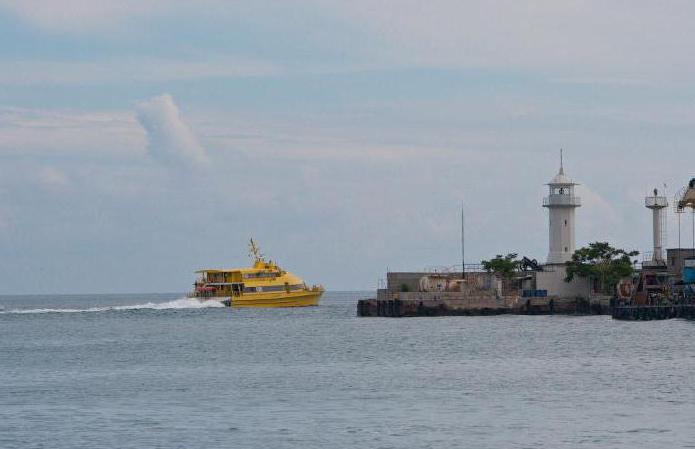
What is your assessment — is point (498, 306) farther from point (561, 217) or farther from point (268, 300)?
point (268, 300)

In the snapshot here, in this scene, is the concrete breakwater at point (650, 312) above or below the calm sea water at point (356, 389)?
above

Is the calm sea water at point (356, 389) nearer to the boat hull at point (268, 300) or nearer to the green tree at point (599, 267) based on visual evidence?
the green tree at point (599, 267)

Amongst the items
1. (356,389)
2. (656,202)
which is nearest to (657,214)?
(656,202)

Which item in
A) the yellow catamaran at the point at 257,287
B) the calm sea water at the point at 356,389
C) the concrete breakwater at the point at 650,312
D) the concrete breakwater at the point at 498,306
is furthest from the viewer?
the yellow catamaran at the point at 257,287

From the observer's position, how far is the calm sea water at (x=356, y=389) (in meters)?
40.2

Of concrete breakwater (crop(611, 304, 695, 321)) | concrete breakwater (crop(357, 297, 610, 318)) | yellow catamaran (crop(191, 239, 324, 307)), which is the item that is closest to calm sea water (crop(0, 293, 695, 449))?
concrete breakwater (crop(611, 304, 695, 321))

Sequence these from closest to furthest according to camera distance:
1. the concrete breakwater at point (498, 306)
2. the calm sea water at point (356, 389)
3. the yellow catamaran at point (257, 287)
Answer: the calm sea water at point (356, 389)
the concrete breakwater at point (498, 306)
the yellow catamaran at point (257, 287)

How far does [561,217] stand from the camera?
124 meters

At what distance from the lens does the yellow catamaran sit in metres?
142

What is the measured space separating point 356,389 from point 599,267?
6867cm

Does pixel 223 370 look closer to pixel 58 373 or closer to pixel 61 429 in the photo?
pixel 58 373

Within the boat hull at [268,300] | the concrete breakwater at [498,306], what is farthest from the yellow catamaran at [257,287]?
the concrete breakwater at [498,306]

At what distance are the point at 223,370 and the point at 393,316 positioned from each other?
58340 mm

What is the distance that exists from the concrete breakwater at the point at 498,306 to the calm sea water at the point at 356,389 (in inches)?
852
